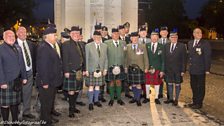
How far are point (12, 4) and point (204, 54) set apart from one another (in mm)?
52729

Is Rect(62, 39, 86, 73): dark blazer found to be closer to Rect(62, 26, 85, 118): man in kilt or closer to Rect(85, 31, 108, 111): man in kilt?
Rect(62, 26, 85, 118): man in kilt

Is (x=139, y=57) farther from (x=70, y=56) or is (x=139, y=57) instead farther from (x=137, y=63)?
(x=70, y=56)

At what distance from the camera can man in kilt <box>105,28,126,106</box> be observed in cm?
871

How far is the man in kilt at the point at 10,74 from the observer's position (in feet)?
20.9

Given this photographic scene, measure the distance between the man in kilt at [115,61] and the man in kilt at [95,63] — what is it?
0.80ft

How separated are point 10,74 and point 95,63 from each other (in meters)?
2.36

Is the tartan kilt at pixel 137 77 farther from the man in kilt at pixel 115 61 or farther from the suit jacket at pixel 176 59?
the suit jacket at pixel 176 59

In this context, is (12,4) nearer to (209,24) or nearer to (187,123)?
(209,24)

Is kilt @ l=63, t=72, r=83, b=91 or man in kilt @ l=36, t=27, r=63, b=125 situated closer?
man in kilt @ l=36, t=27, r=63, b=125

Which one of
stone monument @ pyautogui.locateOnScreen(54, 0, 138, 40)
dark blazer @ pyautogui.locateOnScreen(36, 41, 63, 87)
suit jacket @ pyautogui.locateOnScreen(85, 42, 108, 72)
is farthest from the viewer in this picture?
stone monument @ pyautogui.locateOnScreen(54, 0, 138, 40)

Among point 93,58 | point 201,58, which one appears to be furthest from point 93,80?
point 201,58

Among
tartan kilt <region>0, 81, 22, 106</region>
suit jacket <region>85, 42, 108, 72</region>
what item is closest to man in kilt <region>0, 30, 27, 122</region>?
tartan kilt <region>0, 81, 22, 106</region>

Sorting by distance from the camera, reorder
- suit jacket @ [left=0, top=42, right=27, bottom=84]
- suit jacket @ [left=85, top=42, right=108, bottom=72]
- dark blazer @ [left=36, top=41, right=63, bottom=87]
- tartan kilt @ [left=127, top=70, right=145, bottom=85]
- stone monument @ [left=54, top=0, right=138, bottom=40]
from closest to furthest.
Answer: suit jacket @ [left=0, top=42, right=27, bottom=84]
dark blazer @ [left=36, top=41, right=63, bottom=87]
suit jacket @ [left=85, top=42, right=108, bottom=72]
tartan kilt @ [left=127, top=70, right=145, bottom=85]
stone monument @ [left=54, top=0, right=138, bottom=40]

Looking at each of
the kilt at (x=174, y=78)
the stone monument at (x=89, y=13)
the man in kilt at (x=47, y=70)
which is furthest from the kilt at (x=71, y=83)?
the stone monument at (x=89, y=13)
